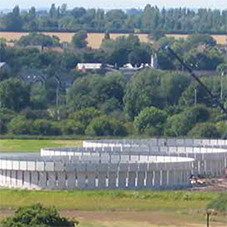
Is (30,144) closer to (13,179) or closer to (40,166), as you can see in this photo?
(13,179)

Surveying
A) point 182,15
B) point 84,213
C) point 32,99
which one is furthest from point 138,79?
point 182,15

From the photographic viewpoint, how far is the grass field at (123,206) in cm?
4153

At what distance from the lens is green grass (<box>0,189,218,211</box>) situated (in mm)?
44844

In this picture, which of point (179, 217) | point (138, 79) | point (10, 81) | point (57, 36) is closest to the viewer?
point (179, 217)

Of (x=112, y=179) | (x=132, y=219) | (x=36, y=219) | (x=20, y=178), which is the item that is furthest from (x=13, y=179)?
(x=36, y=219)

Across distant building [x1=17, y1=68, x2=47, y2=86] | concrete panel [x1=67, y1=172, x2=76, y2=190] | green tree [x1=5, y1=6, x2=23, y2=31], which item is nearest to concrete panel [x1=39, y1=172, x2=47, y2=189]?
concrete panel [x1=67, y1=172, x2=76, y2=190]

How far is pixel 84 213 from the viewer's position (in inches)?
1714

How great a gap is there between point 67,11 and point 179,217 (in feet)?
514

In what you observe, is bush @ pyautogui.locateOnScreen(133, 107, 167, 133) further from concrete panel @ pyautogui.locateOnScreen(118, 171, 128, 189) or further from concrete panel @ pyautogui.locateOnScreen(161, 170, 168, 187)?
concrete panel @ pyautogui.locateOnScreen(118, 171, 128, 189)

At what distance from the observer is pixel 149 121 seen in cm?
7594

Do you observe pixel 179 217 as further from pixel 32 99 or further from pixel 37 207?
pixel 32 99

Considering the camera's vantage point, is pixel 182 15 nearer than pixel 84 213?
No

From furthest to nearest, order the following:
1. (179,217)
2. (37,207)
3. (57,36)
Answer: (57,36), (179,217), (37,207)

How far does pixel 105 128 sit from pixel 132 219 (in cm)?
3109
